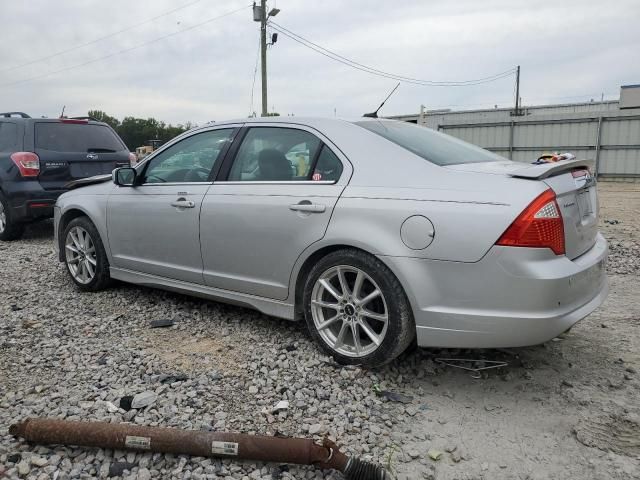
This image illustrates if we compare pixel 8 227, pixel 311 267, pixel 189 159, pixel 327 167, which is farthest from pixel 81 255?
pixel 8 227

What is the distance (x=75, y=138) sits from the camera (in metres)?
7.96

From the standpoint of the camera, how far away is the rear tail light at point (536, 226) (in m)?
2.74

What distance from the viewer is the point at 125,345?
3.83 meters

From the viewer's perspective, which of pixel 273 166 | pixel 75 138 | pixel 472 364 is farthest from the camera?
pixel 75 138

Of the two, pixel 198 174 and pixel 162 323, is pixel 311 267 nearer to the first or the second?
pixel 198 174

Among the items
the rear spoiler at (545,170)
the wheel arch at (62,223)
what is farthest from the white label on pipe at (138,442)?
the wheel arch at (62,223)

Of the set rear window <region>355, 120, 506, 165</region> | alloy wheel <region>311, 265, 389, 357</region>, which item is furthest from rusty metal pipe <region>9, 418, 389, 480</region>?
rear window <region>355, 120, 506, 165</region>

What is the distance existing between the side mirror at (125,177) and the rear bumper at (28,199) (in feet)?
11.5

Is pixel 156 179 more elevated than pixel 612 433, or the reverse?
pixel 156 179

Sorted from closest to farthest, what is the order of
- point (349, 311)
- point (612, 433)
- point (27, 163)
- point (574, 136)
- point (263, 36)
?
1. point (612, 433)
2. point (349, 311)
3. point (27, 163)
4. point (574, 136)
5. point (263, 36)

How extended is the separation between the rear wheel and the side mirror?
60 centimetres

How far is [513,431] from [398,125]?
83.9 inches

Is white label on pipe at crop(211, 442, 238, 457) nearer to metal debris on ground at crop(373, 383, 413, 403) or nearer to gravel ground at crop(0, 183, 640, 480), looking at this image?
gravel ground at crop(0, 183, 640, 480)

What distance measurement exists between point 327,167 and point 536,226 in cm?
135
